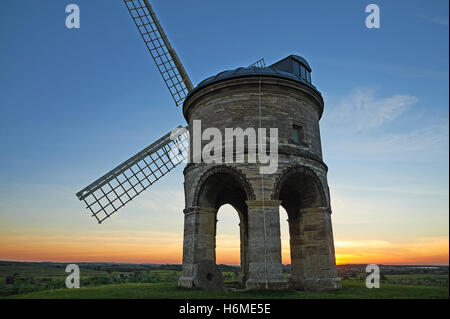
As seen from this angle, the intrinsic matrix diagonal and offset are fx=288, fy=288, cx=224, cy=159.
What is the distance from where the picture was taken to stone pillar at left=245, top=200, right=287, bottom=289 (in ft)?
34.0

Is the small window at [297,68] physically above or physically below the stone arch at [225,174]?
above

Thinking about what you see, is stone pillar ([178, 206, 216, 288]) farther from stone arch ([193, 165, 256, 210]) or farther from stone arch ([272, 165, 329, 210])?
stone arch ([272, 165, 329, 210])

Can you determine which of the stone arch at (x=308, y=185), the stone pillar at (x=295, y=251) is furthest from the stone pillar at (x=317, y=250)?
the stone arch at (x=308, y=185)

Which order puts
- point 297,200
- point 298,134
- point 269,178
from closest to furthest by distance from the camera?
point 269,178 < point 298,134 < point 297,200

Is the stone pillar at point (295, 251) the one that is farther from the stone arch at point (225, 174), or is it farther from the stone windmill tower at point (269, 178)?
the stone arch at point (225, 174)

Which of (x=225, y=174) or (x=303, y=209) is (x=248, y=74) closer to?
(x=225, y=174)

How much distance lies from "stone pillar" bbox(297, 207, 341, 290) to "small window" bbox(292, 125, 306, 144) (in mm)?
3043

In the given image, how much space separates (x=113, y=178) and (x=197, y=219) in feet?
20.0

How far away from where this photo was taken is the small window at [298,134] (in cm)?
1281

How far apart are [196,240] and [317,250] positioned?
5.12 m

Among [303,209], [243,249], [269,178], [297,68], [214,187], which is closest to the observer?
[269,178]

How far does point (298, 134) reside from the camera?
13.0m

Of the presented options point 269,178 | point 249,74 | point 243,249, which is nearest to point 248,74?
point 249,74

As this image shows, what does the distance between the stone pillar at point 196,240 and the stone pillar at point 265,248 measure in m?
2.39
